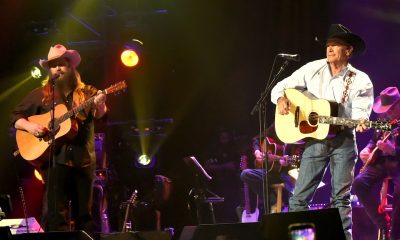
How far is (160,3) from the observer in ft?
41.7

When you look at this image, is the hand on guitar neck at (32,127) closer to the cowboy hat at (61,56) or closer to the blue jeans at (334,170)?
the cowboy hat at (61,56)

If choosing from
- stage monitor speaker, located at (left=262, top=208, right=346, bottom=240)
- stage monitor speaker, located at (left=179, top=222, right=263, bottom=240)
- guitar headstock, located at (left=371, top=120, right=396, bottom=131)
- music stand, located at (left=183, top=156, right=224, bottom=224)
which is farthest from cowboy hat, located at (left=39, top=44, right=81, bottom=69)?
music stand, located at (left=183, top=156, right=224, bottom=224)

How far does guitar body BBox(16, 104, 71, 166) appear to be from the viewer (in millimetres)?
6184

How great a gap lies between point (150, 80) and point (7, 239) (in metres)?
10.9

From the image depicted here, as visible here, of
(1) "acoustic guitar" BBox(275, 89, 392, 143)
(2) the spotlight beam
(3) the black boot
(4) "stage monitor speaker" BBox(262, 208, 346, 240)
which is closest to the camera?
(4) "stage monitor speaker" BBox(262, 208, 346, 240)

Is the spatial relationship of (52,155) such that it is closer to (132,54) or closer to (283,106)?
(283,106)

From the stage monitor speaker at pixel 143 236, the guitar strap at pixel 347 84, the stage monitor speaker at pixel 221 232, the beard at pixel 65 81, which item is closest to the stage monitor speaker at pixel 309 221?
the stage monitor speaker at pixel 221 232

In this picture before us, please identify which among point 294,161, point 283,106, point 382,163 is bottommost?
point 382,163

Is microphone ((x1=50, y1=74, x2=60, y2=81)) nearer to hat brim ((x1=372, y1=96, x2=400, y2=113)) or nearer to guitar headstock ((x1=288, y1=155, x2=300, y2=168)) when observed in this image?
hat brim ((x1=372, y1=96, x2=400, y2=113))

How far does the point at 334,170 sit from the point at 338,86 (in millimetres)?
935

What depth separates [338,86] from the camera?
5934mm

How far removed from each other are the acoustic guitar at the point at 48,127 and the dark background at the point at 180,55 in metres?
5.94

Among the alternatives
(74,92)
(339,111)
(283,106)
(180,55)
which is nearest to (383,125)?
(339,111)

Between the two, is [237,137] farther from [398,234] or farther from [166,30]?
[398,234]
